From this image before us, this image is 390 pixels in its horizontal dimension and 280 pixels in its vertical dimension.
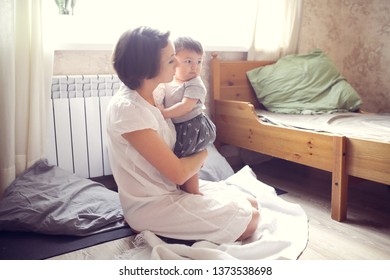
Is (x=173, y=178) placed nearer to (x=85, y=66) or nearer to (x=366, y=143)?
(x=366, y=143)

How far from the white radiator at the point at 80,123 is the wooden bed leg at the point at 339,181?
3.73 ft

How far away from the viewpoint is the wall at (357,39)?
8.37ft

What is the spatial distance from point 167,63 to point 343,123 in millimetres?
1071

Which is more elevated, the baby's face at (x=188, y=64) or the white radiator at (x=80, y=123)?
the baby's face at (x=188, y=64)

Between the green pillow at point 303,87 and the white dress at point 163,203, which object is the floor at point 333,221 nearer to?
the white dress at point 163,203

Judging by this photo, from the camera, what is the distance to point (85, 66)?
6.14ft

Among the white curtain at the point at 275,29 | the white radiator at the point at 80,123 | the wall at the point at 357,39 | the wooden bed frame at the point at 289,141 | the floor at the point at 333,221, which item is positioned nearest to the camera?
the floor at the point at 333,221

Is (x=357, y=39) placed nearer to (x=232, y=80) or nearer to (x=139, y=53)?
(x=232, y=80)

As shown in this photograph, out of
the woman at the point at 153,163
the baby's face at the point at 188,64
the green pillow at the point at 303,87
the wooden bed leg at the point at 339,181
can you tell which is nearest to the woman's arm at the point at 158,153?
the woman at the point at 153,163

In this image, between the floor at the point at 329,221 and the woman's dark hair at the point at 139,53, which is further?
→ the floor at the point at 329,221

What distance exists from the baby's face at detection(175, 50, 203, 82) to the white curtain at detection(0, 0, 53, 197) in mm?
713

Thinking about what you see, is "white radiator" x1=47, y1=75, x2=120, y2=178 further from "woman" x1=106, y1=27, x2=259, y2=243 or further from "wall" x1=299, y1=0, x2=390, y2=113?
"wall" x1=299, y1=0, x2=390, y2=113
